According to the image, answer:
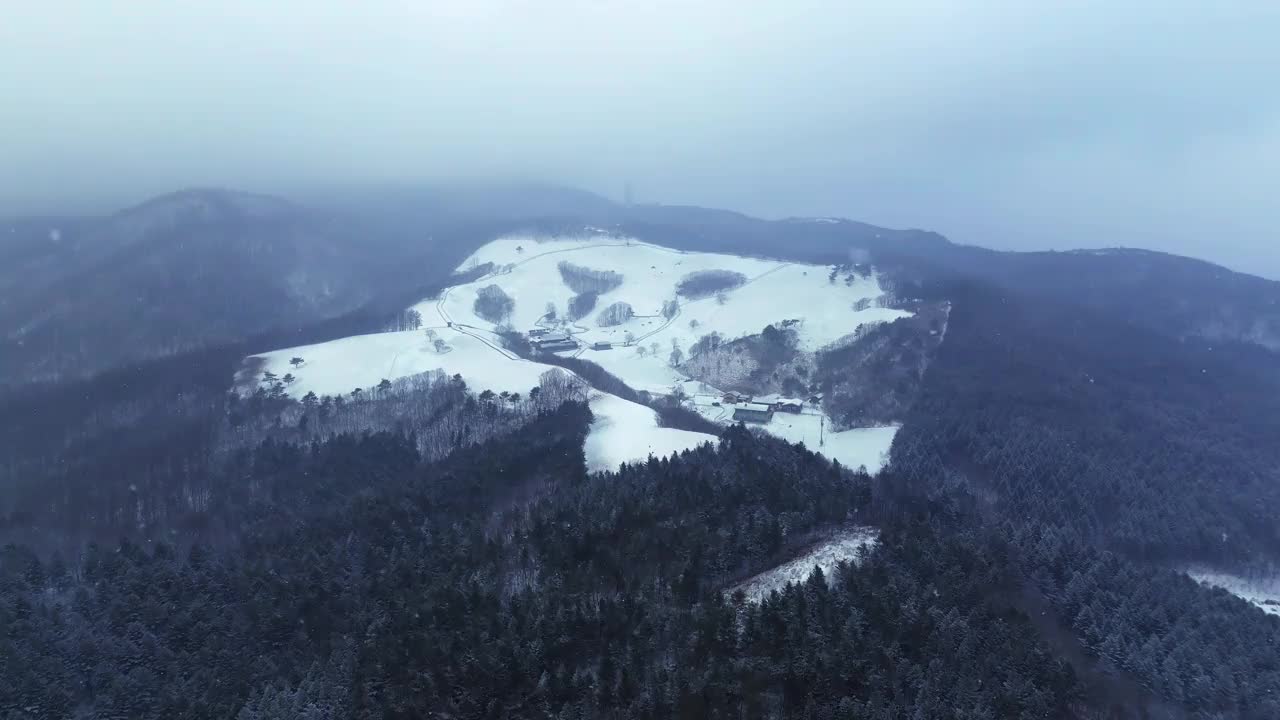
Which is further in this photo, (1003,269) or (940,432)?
(1003,269)

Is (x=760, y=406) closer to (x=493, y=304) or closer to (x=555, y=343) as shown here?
(x=555, y=343)

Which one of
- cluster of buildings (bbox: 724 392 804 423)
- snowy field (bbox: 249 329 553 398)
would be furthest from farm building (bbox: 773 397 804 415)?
snowy field (bbox: 249 329 553 398)

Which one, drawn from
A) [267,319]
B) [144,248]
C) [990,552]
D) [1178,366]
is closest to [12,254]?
[144,248]

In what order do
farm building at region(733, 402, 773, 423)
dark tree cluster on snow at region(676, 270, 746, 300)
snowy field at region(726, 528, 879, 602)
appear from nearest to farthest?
1. snowy field at region(726, 528, 879, 602)
2. farm building at region(733, 402, 773, 423)
3. dark tree cluster on snow at region(676, 270, 746, 300)

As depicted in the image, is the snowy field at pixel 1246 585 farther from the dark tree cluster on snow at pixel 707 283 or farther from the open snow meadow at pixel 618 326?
the dark tree cluster on snow at pixel 707 283

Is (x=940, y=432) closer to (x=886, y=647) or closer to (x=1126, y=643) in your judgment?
(x=1126, y=643)

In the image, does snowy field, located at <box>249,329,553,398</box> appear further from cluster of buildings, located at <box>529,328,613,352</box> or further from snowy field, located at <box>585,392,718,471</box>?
cluster of buildings, located at <box>529,328,613,352</box>
